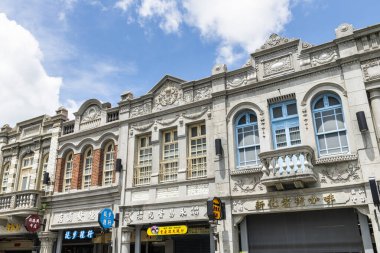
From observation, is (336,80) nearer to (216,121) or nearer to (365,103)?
(365,103)

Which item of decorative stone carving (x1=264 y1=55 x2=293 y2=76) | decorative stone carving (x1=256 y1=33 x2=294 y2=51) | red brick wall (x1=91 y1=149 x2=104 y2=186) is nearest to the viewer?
decorative stone carving (x1=264 y1=55 x2=293 y2=76)

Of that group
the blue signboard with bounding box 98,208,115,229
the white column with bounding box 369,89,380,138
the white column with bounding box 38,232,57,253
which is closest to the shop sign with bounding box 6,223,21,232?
the white column with bounding box 38,232,57,253

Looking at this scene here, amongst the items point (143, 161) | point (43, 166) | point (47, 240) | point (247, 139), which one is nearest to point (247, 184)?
point (247, 139)

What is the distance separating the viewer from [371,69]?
11273mm

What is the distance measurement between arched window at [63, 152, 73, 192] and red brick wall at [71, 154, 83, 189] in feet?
1.53

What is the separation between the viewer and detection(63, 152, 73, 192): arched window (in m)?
17.3

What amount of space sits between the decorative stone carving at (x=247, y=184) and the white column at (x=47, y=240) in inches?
390

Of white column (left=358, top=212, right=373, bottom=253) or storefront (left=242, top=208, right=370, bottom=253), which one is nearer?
white column (left=358, top=212, right=373, bottom=253)

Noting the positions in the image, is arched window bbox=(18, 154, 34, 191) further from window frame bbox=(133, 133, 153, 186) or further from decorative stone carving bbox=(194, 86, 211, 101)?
decorative stone carving bbox=(194, 86, 211, 101)

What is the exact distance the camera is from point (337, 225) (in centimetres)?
1090

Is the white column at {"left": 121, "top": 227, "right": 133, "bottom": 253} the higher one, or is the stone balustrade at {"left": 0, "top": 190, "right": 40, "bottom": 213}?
the stone balustrade at {"left": 0, "top": 190, "right": 40, "bottom": 213}

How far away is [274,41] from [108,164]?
30.9 feet

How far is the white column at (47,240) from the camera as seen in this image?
16.4 m

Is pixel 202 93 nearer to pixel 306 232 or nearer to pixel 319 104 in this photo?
pixel 319 104
